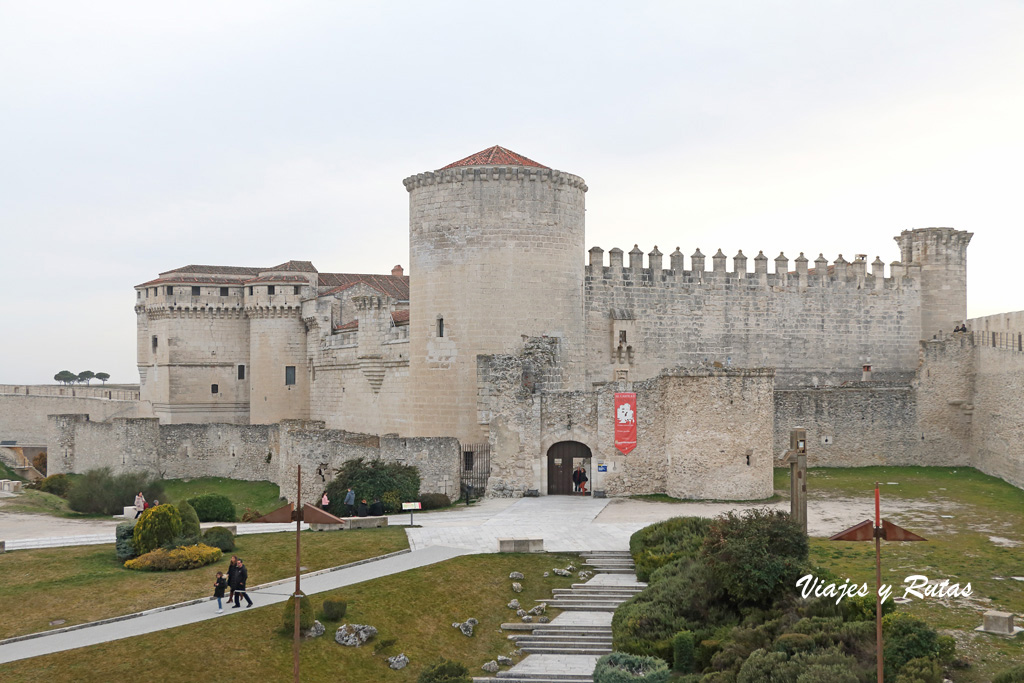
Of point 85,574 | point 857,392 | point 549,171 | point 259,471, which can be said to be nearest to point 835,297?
point 857,392

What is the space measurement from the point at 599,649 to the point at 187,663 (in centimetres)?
735

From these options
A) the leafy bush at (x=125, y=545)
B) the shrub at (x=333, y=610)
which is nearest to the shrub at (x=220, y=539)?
the leafy bush at (x=125, y=545)

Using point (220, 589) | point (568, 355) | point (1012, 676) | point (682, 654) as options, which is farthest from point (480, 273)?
point (1012, 676)

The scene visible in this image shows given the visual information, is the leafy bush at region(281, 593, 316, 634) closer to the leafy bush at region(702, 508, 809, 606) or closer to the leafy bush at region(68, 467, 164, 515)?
the leafy bush at region(702, 508, 809, 606)

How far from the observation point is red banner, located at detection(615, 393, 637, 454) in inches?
1178

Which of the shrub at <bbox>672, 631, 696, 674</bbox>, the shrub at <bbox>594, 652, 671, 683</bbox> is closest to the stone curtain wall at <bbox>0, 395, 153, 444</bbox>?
the shrub at <bbox>594, 652, 671, 683</bbox>

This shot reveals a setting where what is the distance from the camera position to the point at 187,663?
55.4 feet

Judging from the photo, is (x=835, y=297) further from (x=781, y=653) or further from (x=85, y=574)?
(x=85, y=574)

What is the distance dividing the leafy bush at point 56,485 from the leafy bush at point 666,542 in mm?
26789

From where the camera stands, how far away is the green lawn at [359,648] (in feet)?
54.4

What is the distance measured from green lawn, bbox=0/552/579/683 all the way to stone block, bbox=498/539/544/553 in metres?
0.40

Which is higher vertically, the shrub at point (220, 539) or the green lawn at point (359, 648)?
the shrub at point (220, 539)

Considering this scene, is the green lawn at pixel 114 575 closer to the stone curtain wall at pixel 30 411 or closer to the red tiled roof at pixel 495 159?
the red tiled roof at pixel 495 159

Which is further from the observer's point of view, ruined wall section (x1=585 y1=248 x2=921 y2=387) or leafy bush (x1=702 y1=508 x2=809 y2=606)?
ruined wall section (x1=585 y1=248 x2=921 y2=387)
